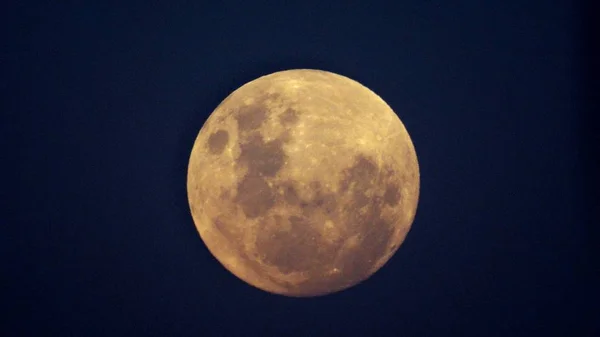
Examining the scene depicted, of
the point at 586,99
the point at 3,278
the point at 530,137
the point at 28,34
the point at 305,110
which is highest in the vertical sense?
the point at 28,34

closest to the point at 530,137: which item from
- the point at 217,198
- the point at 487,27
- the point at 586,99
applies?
the point at 586,99

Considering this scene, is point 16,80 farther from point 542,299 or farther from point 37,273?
point 542,299

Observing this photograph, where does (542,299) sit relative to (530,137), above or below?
below

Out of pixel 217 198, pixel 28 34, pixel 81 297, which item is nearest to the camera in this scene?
pixel 217 198

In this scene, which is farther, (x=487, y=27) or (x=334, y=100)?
(x=487, y=27)

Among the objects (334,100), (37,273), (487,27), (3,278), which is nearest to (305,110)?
(334,100)

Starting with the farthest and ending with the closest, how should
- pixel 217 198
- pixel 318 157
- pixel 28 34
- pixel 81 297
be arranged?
pixel 81 297, pixel 28 34, pixel 217 198, pixel 318 157
